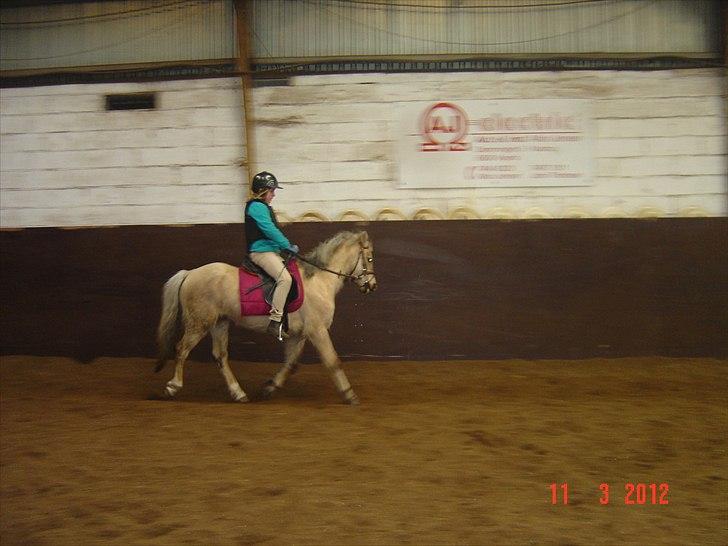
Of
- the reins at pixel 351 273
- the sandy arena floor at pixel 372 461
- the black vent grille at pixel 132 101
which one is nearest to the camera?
the sandy arena floor at pixel 372 461

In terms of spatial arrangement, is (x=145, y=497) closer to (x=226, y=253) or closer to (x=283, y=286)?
(x=283, y=286)

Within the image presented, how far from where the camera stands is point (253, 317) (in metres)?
8.34

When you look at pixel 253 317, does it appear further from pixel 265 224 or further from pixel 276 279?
pixel 265 224

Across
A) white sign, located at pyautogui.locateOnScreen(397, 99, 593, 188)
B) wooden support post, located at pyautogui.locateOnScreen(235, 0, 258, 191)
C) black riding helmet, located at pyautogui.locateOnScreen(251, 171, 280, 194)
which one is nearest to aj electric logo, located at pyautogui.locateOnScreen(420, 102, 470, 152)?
white sign, located at pyautogui.locateOnScreen(397, 99, 593, 188)

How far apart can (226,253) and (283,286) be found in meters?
2.47

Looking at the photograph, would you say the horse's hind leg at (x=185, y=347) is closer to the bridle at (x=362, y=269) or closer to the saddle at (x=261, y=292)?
the saddle at (x=261, y=292)

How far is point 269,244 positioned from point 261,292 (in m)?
0.49

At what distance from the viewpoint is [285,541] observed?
15.9 ft

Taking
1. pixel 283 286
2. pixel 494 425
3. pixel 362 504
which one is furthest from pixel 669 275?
pixel 362 504
